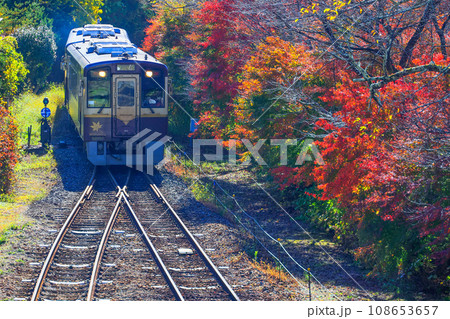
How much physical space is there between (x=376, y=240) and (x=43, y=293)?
615cm

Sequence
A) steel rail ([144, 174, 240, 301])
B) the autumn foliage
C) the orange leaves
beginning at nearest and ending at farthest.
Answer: the autumn foliage, steel rail ([144, 174, 240, 301]), the orange leaves

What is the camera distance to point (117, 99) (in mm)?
19375

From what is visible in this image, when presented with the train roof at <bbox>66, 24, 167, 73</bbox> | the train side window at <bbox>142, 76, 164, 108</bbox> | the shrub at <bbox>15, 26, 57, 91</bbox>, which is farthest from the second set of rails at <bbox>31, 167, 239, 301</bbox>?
the shrub at <bbox>15, 26, 57, 91</bbox>

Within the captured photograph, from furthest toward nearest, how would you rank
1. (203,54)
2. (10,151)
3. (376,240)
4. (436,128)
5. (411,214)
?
(203,54) → (10,151) → (376,240) → (411,214) → (436,128)

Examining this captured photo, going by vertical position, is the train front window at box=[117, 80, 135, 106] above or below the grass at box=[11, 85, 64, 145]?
above

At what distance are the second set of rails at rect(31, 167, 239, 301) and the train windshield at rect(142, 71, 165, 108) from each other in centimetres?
414

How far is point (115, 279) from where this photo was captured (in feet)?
34.3

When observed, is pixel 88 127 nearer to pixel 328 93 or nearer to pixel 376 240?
pixel 328 93

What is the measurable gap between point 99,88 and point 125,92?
34.4 inches

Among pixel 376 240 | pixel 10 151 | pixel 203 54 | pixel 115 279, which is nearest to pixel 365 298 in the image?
pixel 376 240

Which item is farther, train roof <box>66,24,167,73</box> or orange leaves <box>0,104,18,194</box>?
train roof <box>66,24,167,73</box>

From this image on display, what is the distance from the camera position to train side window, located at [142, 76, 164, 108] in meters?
19.6

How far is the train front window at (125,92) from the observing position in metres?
19.3

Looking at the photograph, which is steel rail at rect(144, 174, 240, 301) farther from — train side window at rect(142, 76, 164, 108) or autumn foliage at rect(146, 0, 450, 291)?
train side window at rect(142, 76, 164, 108)
